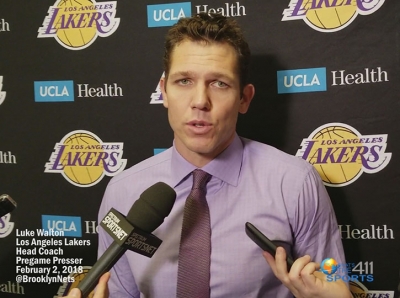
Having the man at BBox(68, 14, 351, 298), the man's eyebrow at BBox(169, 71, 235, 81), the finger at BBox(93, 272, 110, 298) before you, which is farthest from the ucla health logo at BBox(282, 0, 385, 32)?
the finger at BBox(93, 272, 110, 298)

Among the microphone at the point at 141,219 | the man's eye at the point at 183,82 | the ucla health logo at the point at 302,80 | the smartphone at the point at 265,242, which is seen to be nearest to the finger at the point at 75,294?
the microphone at the point at 141,219

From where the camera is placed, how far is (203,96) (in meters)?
1.01

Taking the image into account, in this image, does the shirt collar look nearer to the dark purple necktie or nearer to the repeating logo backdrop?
the dark purple necktie

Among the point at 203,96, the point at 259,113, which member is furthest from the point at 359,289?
the point at 203,96

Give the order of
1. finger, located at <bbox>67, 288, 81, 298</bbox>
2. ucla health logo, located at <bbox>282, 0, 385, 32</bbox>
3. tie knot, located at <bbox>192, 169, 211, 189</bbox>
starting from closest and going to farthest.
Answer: finger, located at <bbox>67, 288, 81, 298</bbox>, tie knot, located at <bbox>192, 169, 211, 189</bbox>, ucla health logo, located at <bbox>282, 0, 385, 32</bbox>

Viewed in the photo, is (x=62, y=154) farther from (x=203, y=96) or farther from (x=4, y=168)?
(x=203, y=96)

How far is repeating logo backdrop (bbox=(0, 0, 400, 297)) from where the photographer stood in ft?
4.18

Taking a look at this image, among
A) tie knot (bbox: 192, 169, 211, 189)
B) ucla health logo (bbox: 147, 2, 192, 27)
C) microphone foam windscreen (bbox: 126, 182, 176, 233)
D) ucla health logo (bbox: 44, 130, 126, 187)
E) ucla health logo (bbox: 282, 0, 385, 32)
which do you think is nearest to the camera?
microphone foam windscreen (bbox: 126, 182, 176, 233)

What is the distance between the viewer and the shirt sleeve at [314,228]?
3.59 feet

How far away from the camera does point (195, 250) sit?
3.51 ft

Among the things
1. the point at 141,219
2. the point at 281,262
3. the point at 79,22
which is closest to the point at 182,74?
the point at 141,219

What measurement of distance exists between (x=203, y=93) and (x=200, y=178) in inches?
9.3

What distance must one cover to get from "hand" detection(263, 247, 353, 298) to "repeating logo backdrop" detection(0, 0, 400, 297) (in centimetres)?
58

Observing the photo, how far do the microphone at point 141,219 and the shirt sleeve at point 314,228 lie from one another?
38 centimetres
